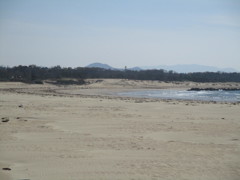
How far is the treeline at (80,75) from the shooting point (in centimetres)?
5738

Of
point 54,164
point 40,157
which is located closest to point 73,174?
point 54,164

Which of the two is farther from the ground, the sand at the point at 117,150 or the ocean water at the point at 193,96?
the ocean water at the point at 193,96

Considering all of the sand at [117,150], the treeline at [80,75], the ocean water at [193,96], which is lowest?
the sand at [117,150]

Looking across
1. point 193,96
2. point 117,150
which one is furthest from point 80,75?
point 117,150

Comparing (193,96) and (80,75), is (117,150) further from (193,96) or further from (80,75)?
(80,75)

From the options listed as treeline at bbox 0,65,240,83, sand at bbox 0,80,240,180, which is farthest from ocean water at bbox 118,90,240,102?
treeline at bbox 0,65,240,83

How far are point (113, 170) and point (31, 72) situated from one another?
181 ft

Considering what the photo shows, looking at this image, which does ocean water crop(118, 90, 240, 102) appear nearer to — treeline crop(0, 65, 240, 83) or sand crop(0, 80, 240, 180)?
sand crop(0, 80, 240, 180)

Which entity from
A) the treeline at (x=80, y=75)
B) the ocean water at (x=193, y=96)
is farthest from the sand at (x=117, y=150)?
the treeline at (x=80, y=75)

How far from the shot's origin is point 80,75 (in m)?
66.2

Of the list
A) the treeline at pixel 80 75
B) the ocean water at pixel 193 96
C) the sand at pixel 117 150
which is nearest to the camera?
the sand at pixel 117 150

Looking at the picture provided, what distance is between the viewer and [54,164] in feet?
24.1

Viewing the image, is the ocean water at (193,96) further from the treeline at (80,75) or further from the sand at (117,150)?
the treeline at (80,75)

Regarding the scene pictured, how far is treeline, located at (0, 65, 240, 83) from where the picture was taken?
57.4 meters
